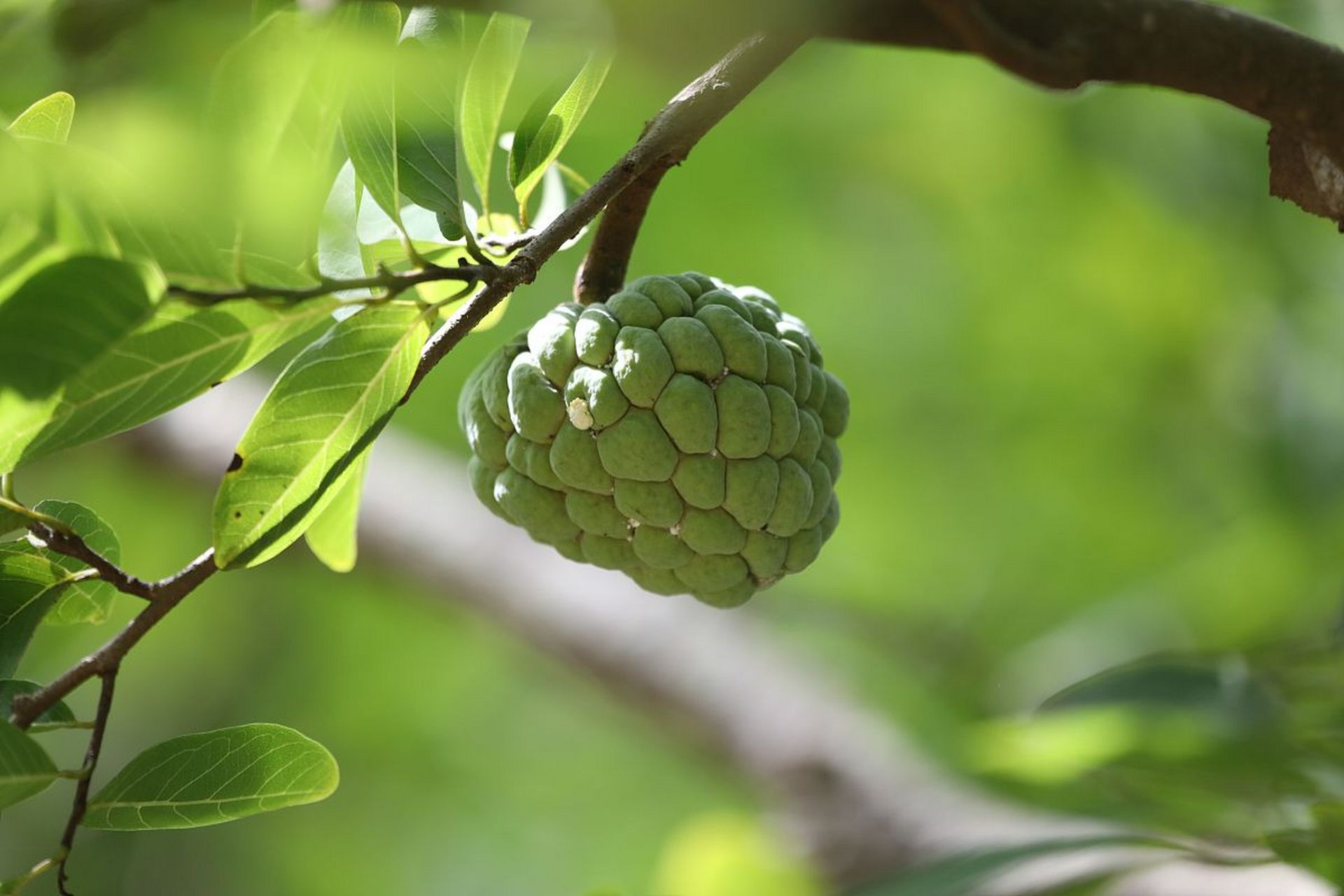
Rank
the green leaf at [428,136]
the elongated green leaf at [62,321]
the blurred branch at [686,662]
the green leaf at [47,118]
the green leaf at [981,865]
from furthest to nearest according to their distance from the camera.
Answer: the blurred branch at [686,662] < the green leaf at [981,865] < the green leaf at [428,136] < the green leaf at [47,118] < the elongated green leaf at [62,321]

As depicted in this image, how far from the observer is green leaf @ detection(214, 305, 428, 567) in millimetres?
1098

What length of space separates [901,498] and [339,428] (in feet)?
15.1

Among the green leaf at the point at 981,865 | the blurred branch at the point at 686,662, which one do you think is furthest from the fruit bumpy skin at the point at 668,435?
the blurred branch at the point at 686,662

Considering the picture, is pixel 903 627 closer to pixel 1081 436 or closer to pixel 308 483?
pixel 1081 436

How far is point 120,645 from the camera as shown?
1119 mm

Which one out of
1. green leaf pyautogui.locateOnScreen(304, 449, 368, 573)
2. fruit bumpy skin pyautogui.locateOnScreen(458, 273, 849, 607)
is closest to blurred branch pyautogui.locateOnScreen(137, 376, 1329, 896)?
fruit bumpy skin pyautogui.locateOnScreen(458, 273, 849, 607)

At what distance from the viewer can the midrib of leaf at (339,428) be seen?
1.11 m

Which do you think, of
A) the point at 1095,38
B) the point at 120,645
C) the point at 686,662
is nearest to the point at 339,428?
the point at 120,645

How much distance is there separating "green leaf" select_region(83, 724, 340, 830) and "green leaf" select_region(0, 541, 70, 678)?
0.15 metres

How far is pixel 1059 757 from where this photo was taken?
2.19 meters

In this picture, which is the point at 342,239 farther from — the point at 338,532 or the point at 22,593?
the point at 22,593

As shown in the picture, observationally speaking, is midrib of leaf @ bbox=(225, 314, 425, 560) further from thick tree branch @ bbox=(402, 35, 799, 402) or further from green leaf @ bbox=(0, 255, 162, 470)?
green leaf @ bbox=(0, 255, 162, 470)

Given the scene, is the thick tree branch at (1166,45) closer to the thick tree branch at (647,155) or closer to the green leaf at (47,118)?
the thick tree branch at (647,155)

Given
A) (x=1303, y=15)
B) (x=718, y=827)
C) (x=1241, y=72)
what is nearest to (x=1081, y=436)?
(x=1303, y=15)
